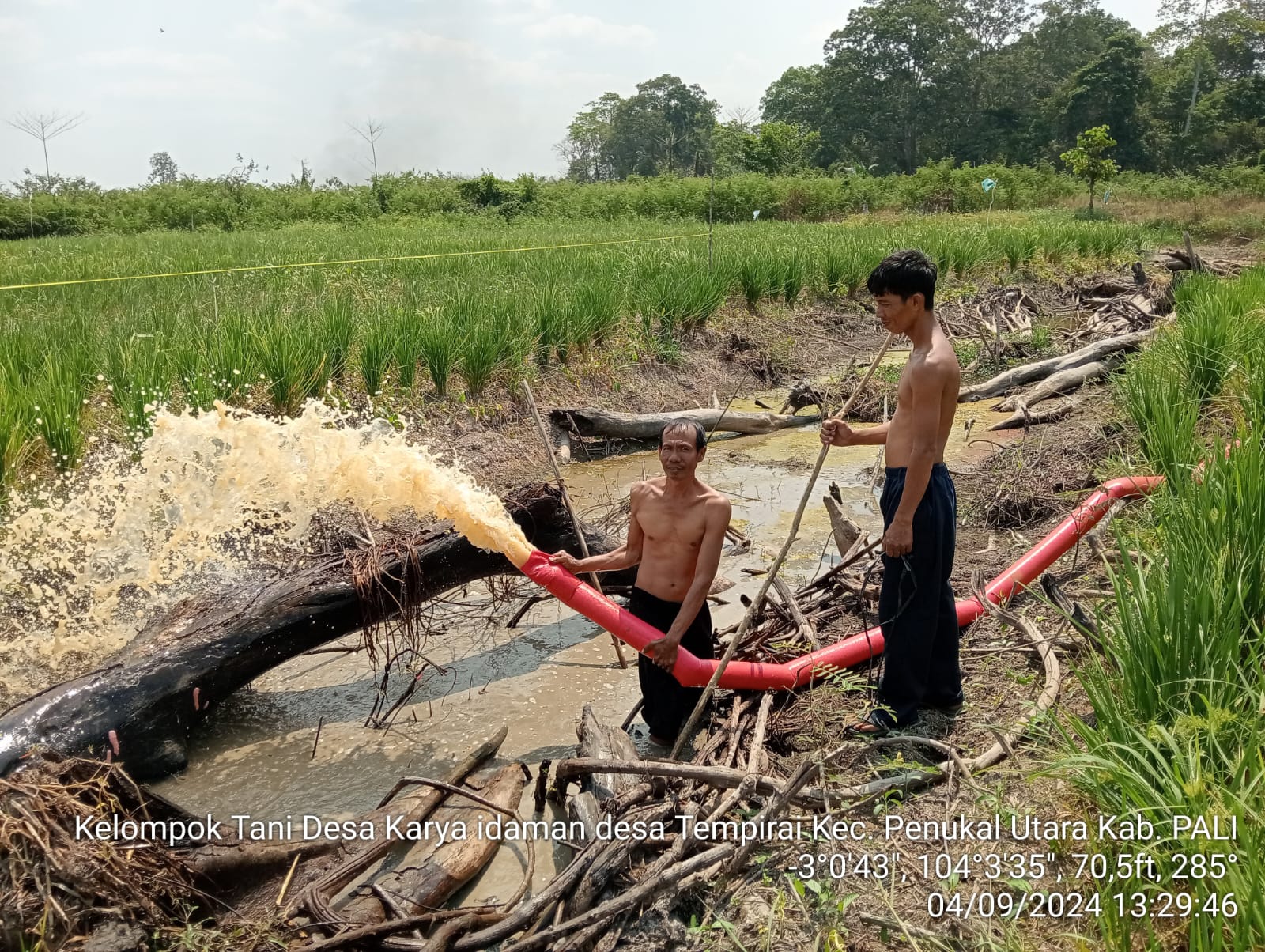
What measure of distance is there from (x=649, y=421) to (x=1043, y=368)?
463cm

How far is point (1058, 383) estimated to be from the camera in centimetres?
866

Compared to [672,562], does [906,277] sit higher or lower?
higher

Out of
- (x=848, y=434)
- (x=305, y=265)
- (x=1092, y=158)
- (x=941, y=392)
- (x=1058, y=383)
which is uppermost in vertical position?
(x=1092, y=158)

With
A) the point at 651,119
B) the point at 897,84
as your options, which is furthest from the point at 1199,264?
the point at 651,119

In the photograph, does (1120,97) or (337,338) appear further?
(1120,97)

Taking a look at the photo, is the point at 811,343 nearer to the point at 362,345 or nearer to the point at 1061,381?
the point at 1061,381

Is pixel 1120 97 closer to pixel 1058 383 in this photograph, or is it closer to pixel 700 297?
pixel 1058 383

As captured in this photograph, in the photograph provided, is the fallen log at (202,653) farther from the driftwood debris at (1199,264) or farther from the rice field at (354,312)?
the driftwood debris at (1199,264)

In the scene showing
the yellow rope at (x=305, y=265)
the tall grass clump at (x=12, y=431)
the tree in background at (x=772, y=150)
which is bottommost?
the tall grass clump at (x=12, y=431)

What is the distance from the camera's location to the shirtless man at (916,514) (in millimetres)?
2918

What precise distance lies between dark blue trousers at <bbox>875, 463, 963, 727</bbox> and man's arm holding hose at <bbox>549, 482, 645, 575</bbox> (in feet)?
3.05

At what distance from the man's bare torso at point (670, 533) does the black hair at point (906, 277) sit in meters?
0.92

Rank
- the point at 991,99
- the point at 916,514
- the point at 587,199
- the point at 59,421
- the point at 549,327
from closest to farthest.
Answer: the point at 916,514 < the point at 59,421 < the point at 549,327 < the point at 587,199 < the point at 991,99

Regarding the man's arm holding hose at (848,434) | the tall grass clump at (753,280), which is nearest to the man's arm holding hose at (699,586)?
the man's arm holding hose at (848,434)
